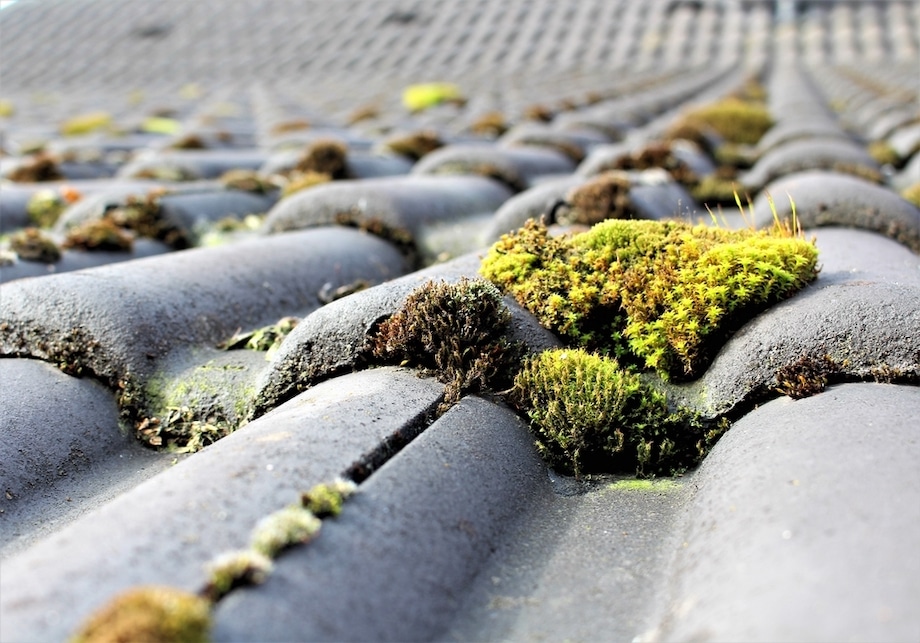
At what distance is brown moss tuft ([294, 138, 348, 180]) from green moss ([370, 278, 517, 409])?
5388mm

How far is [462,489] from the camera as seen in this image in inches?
109

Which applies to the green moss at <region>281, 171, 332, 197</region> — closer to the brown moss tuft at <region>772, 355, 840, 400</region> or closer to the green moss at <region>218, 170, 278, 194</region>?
the green moss at <region>218, 170, 278, 194</region>

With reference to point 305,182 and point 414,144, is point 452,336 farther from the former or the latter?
point 414,144

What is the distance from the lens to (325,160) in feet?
28.6

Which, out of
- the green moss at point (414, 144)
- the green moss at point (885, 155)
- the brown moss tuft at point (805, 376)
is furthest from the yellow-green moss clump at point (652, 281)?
the green moss at point (414, 144)

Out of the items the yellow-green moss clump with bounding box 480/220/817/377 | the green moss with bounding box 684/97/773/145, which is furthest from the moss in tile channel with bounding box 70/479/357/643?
the green moss with bounding box 684/97/773/145

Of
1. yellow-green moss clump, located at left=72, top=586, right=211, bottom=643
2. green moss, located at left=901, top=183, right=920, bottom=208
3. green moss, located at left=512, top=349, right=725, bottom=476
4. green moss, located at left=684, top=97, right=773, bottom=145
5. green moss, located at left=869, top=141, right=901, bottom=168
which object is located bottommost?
green moss, located at left=684, top=97, right=773, bottom=145

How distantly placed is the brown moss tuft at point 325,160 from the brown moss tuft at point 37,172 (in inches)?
118

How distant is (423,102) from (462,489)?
1517cm

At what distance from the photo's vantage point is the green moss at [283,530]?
2.21m

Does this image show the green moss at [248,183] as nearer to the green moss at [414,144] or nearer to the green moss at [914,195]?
the green moss at [414,144]

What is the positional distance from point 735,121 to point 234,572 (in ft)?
37.3

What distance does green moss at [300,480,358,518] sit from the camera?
2.39m

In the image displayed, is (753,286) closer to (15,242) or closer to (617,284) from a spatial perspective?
(617,284)
